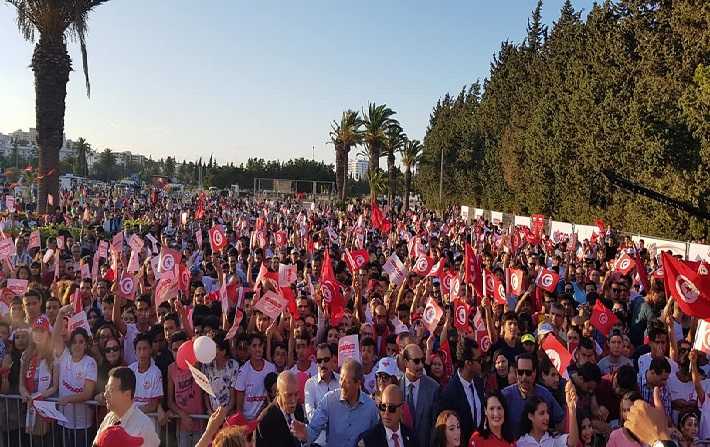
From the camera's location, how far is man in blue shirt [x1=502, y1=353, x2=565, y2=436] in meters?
5.47

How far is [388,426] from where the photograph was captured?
4762 mm

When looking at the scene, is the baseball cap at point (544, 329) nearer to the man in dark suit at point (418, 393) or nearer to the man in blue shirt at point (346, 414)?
the man in dark suit at point (418, 393)

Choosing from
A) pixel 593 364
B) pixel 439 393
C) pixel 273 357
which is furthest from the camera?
pixel 273 357

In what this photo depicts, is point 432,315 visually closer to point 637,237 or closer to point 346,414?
point 346,414

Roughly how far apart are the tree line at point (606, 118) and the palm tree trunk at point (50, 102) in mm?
21207

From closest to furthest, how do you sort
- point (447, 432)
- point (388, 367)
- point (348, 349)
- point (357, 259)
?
point (447, 432)
point (388, 367)
point (348, 349)
point (357, 259)

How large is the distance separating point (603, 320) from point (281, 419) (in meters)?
5.06

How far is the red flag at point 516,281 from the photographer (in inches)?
429

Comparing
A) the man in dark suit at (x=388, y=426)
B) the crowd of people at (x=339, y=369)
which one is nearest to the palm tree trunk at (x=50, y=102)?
the crowd of people at (x=339, y=369)

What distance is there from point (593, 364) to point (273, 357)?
3182mm

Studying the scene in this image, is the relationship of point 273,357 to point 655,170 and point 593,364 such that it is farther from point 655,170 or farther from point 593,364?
point 655,170

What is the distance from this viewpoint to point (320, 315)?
852 cm

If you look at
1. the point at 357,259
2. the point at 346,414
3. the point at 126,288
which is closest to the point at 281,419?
the point at 346,414

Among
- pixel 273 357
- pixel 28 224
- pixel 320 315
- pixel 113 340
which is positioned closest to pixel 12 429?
pixel 113 340
